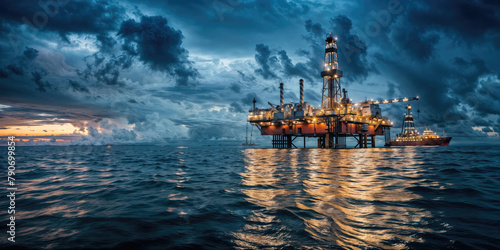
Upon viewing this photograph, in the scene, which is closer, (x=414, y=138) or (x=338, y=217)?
(x=338, y=217)

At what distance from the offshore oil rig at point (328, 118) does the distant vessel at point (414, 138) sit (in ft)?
136

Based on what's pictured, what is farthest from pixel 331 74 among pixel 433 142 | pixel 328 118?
pixel 433 142

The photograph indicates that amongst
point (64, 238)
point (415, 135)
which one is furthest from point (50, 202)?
point (415, 135)

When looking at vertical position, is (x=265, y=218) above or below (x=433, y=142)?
above

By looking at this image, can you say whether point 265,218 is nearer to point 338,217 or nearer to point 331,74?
point 338,217

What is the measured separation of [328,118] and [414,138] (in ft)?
257

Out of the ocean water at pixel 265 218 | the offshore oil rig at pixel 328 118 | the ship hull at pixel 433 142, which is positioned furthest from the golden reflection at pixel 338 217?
the ship hull at pixel 433 142

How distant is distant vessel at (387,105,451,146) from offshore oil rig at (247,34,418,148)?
136 ft

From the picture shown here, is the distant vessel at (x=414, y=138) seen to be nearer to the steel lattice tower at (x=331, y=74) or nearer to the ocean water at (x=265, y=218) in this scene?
the steel lattice tower at (x=331, y=74)

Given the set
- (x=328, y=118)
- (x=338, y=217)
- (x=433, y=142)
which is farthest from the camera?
(x=433, y=142)

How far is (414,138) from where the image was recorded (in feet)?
376

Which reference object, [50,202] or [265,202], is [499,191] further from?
[50,202]

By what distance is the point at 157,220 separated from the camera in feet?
21.0

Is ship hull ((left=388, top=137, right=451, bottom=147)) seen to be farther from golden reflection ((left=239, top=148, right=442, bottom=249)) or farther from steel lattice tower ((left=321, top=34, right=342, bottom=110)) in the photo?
golden reflection ((left=239, top=148, right=442, bottom=249))
